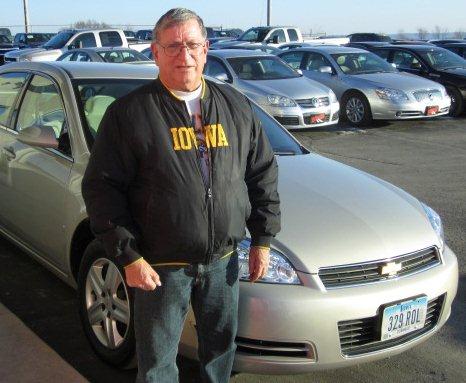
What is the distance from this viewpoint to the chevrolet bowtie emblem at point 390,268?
3002mm

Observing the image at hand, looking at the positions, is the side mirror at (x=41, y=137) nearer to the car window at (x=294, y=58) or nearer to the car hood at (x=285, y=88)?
the car hood at (x=285, y=88)

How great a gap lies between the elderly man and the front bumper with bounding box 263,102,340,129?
8.69m

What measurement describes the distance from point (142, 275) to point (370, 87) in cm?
1099

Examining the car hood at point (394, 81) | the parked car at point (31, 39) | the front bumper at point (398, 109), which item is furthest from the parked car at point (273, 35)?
the front bumper at point (398, 109)

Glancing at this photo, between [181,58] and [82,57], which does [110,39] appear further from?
[181,58]

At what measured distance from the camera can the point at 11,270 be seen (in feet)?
15.1

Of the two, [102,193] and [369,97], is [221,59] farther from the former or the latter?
[102,193]

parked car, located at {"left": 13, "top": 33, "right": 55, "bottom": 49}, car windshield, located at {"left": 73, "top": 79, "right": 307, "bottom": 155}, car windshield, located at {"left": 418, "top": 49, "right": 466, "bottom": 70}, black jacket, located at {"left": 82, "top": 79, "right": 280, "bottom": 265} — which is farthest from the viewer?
parked car, located at {"left": 13, "top": 33, "right": 55, "bottom": 49}

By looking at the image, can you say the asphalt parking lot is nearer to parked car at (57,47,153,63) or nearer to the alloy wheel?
the alloy wheel

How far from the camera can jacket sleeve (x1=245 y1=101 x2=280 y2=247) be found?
8.07 feet

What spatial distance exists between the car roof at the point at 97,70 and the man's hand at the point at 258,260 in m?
1.94

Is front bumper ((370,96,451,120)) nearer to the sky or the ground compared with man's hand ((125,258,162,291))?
nearer to the ground

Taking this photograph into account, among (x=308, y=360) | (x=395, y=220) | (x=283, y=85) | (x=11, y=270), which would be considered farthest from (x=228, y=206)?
(x=283, y=85)

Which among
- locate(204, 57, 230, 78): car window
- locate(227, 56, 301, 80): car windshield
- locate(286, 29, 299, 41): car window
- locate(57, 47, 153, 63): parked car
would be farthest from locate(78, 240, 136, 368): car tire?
locate(286, 29, 299, 41): car window
